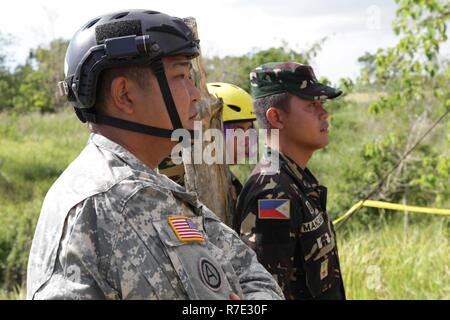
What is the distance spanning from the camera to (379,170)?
28.5 ft

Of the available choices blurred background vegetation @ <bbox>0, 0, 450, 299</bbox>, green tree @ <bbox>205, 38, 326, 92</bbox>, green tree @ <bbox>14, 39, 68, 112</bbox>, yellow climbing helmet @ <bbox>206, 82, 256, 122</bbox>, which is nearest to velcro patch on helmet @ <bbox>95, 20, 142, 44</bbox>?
yellow climbing helmet @ <bbox>206, 82, 256, 122</bbox>

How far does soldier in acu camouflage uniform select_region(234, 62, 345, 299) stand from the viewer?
102 inches

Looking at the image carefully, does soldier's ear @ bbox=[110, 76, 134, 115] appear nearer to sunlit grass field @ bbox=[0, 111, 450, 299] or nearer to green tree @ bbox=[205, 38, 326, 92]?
sunlit grass field @ bbox=[0, 111, 450, 299]

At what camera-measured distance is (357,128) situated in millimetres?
15328

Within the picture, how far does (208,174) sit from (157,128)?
1.27 metres

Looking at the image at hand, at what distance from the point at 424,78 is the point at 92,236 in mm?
5119

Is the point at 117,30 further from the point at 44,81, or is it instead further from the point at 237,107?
the point at 44,81

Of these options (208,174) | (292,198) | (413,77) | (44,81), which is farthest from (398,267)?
(44,81)

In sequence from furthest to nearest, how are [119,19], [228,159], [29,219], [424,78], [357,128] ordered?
[357,128]
[29,219]
[424,78]
[228,159]
[119,19]

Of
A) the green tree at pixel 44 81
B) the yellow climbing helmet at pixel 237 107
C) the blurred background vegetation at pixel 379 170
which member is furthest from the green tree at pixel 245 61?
the green tree at pixel 44 81

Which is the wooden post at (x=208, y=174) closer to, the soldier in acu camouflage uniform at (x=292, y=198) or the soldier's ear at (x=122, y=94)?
the soldier in acu camouflage uniform at (x=292, y=198)

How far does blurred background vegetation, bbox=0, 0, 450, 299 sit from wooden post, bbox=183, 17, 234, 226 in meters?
2.50
